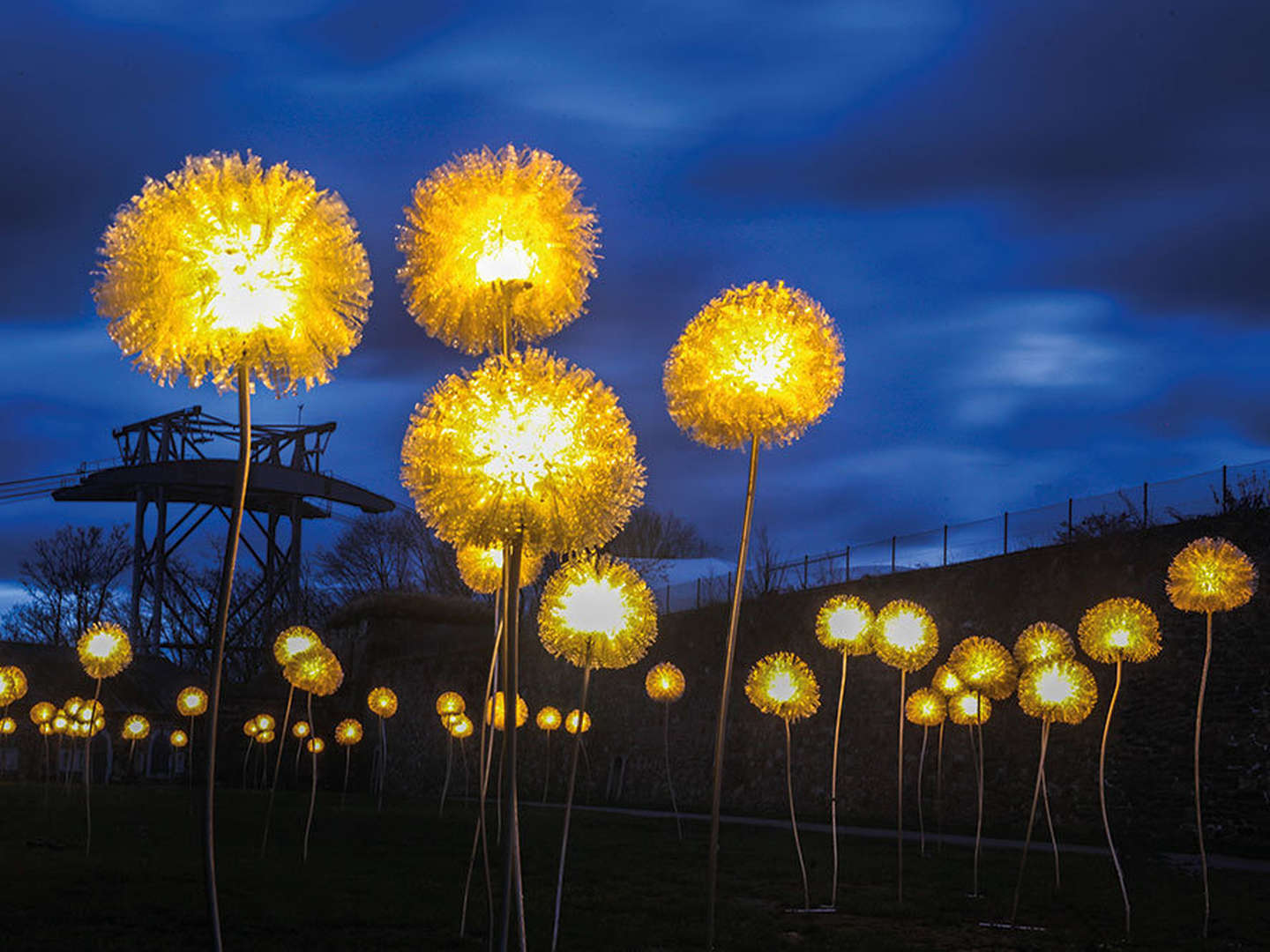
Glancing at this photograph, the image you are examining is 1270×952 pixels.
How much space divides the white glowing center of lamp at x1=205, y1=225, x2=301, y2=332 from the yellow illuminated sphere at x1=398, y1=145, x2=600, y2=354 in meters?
1.22

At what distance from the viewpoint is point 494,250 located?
6.58m

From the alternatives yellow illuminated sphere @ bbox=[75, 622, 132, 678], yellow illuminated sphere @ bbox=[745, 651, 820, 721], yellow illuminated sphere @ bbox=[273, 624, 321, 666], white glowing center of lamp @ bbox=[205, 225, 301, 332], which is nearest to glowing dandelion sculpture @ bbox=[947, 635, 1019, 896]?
yellow illuminated sphere @ bbox=[745, 651, 820, 721]

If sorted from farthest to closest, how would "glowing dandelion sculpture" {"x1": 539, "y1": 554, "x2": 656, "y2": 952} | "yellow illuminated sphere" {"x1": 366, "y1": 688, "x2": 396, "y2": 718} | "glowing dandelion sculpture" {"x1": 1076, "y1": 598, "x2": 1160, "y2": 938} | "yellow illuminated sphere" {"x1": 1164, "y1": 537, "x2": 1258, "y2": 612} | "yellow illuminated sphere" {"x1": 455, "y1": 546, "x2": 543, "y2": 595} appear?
"yellow illuminated sphere" {"x1": 366, "y1": 688, "x2": 396, "y2": 718} < "glowing dandelion sculpture" {"x1": 1076, "y1": 598, "x2": 1160, "y2": 938} < "yellow illuminated sphere" {"x1": 1164, "y1": 537, "x2": 1258, "y2": 612} < "yellow illuminated sphere" {"x1": 455, "y1": 546, "x2": 543, "y2": 595} < "glowing dandelion sculpture" {"x1": 539, "y1": 554, "x2": 656, "y2": 952}

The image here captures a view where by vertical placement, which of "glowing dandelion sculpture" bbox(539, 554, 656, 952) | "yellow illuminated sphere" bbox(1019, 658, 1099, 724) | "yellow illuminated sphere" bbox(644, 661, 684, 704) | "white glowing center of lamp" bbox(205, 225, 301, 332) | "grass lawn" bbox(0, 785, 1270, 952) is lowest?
"grass lawn" bbox(0, 785, 1270, 952)

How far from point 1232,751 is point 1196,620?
204cm

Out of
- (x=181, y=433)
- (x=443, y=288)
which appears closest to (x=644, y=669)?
(x=181, y=433)

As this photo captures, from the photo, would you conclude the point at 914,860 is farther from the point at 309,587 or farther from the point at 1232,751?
the point at 309,587

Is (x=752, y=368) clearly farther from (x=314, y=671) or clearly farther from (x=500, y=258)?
(x=314, y=671)

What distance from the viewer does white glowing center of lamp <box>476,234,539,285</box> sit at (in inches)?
259

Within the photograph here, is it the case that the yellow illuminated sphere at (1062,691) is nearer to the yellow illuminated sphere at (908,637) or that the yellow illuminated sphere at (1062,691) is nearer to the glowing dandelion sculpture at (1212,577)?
the glowing dandelion sculpture at (1212,577)

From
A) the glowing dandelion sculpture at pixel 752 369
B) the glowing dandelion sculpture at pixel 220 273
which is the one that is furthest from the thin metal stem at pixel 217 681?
the glowing dandelion sculpture at pixel 752 369

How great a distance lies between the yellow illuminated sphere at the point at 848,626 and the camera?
11.7 m

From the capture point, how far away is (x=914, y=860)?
15359 millimetres

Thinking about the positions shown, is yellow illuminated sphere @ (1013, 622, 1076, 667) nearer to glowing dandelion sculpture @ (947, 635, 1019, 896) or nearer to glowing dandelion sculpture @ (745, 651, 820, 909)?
glowing dandelion sculpture @ (947, 635, 1019, 896)
